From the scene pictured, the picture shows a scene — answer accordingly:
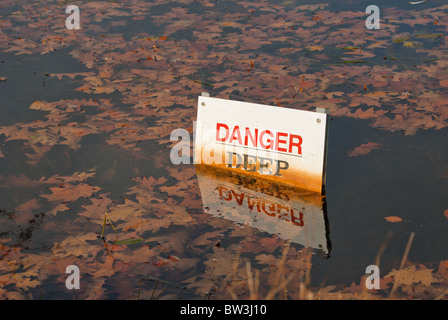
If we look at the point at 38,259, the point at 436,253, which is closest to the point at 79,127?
the point at 38,259

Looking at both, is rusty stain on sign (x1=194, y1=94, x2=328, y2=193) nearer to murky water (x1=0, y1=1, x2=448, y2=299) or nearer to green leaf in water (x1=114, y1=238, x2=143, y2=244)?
murky water (x1=0, y1=1, x2=448, y2=299)

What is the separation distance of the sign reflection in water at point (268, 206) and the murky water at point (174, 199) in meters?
0.02

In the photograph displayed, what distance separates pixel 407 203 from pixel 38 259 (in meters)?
3.28

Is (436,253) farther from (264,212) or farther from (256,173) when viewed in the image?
(256,173)

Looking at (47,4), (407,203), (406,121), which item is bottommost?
(407,203)

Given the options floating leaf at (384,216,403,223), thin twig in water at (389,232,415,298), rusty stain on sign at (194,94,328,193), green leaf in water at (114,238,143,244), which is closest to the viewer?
thin twig in water at (389,232,415,298)

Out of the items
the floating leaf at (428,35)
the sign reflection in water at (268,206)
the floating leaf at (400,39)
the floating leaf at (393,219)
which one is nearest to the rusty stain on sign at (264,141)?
the sign reflection in water at (268,206)

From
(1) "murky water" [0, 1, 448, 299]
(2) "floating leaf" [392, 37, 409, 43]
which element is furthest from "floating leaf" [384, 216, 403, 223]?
(2) "floating leaf" [392, 37, 409, 43]

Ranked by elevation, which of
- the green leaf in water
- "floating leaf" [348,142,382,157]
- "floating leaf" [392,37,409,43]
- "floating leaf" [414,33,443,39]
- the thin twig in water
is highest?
"floating leaf" [414,33,443,39]

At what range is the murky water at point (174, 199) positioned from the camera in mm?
4117

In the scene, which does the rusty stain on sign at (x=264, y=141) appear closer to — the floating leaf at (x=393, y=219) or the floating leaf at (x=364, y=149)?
the floating leaf at (x=393, y=219)

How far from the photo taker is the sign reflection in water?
4513 mm

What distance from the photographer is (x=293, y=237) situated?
4465 mm

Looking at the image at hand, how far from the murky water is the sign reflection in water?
16mm
